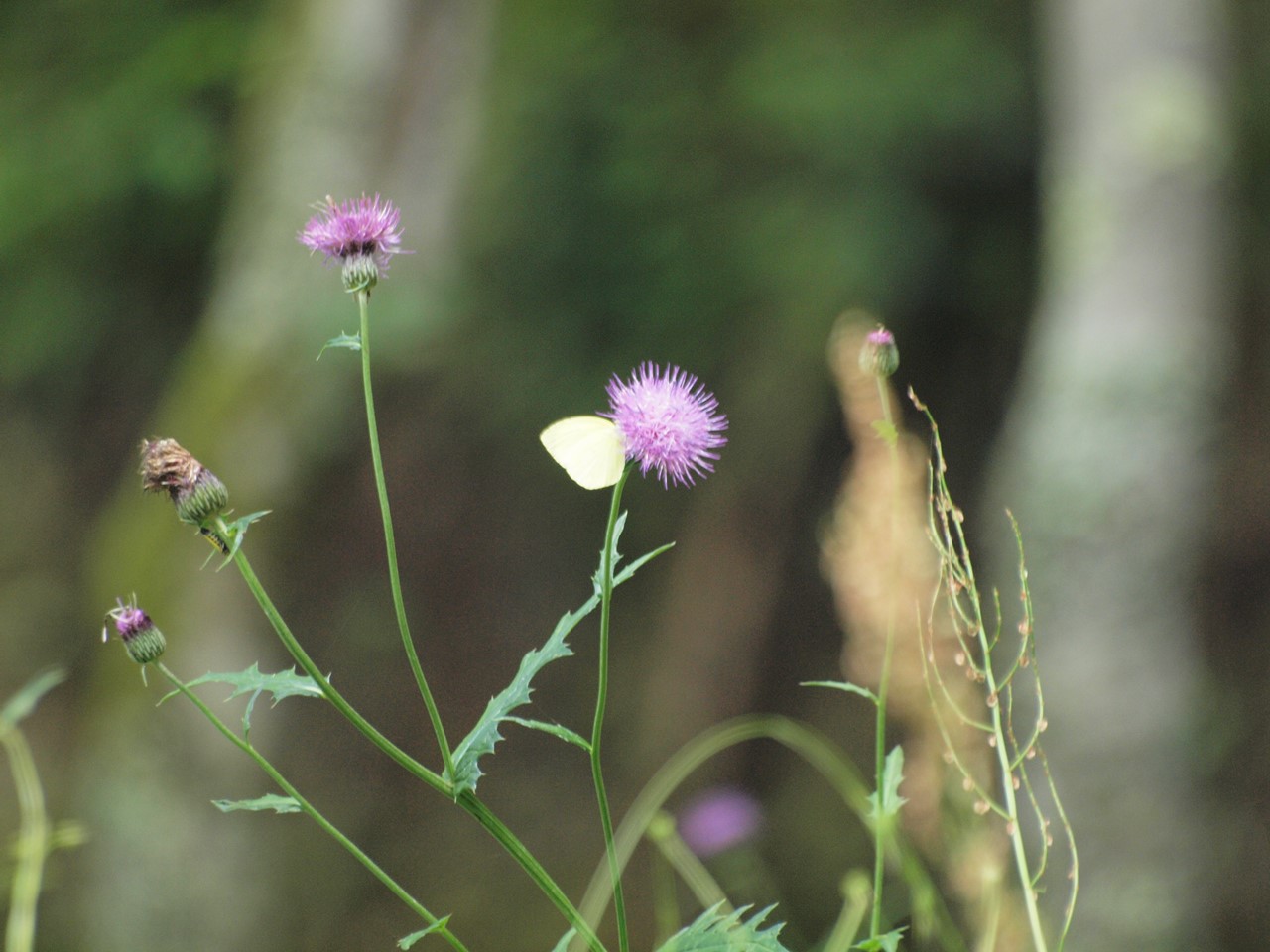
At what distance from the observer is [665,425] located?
85 cm

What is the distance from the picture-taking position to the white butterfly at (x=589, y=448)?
0.85 m

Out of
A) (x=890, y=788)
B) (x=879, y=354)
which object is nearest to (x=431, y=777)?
(x=890, y=788)

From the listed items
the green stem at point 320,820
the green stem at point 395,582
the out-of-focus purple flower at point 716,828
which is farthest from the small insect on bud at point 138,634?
the out-of-focus purple flower at point 716,828

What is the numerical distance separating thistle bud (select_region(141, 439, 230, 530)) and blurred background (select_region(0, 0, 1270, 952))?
2439 mm

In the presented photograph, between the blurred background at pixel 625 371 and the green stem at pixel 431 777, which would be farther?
the blurred background at pixel 625 371

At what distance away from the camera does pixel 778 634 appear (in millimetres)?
4367

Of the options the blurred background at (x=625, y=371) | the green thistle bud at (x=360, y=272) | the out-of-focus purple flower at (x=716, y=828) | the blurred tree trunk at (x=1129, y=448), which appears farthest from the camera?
the blurred background at (x=625, y=371)

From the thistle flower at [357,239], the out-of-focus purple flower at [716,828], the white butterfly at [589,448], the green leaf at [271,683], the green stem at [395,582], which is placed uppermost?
the thistle flower at [357,239]

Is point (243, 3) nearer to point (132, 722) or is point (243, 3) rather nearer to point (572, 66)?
point (572, 66)

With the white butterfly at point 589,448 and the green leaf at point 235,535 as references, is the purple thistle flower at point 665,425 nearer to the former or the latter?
the white butterfly at point 589,448

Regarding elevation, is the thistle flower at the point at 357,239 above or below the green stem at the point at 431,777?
above

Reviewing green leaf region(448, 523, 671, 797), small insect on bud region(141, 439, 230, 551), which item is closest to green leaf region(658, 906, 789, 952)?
green leaf region(448, 523, 671, 797)

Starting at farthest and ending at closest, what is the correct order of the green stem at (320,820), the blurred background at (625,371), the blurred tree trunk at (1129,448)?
the blurred background at (625,371), the blurred tree trunk at (1129,448), the green stem at (320,820)

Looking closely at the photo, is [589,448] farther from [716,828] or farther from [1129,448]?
[1129,448]
